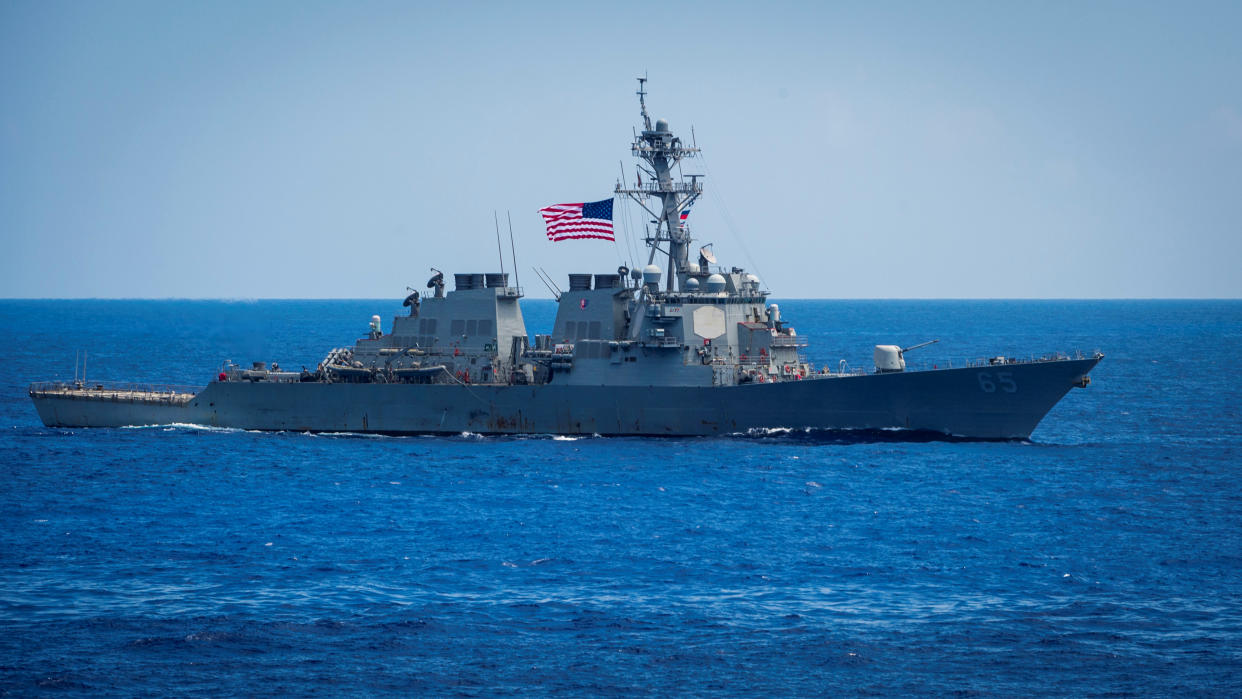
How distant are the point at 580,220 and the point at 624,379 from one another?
18.4 ft

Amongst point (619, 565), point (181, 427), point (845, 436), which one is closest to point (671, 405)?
point (845, 436)

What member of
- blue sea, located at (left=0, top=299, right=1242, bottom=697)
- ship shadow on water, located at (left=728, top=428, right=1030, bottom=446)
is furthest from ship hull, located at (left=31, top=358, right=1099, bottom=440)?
blue sea, located at (left=0, top=299, right=1242, bottom=697)

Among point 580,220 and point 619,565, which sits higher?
point 580,220

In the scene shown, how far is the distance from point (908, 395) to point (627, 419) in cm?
912

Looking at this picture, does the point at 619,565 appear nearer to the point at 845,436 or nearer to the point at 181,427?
the point at 845,436

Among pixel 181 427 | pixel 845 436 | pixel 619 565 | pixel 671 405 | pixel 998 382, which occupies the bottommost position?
pixel 619 565

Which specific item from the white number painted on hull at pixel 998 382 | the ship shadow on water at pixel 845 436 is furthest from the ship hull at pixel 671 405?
the ship shadow on water at pixel 845 436

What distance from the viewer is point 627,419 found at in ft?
131

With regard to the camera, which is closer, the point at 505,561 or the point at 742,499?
the point at 505,561

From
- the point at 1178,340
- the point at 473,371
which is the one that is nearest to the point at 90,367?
the point at 473,371

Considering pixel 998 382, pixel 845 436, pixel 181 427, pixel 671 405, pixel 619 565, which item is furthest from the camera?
pixel 181 427

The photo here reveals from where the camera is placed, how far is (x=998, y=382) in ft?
122

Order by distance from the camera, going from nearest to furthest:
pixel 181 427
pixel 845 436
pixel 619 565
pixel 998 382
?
pixel 619 565 < pixel 998 382 < pixel 845 436 < pixel 181 427

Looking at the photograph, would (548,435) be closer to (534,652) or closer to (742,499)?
(742,499)
